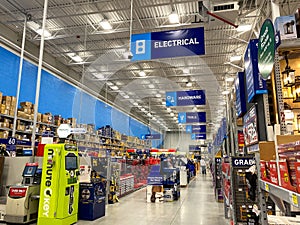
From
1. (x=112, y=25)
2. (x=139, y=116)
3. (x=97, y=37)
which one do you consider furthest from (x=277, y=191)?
(x=139, y=116)

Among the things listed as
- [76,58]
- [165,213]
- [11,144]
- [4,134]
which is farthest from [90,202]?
[76,58]

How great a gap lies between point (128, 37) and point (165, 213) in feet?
25.0

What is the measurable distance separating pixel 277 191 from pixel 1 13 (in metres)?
10.7

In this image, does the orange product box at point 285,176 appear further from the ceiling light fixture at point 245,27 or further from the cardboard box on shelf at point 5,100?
the ceiling light fixture at point 245,27

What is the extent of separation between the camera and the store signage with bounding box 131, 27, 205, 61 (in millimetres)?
5094

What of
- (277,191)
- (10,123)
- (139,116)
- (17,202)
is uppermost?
(139,116)

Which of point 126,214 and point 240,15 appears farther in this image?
point 240,15

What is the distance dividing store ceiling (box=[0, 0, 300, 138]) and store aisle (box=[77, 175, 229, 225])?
4285 mm

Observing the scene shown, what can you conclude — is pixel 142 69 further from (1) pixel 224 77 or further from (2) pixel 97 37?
(1) pixel 224 77

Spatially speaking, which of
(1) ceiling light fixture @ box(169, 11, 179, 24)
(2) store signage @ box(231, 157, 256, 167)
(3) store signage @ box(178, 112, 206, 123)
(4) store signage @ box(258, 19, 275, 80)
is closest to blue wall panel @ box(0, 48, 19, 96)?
(1) ceiling light fixture @ box(169, 11, 179, 24)

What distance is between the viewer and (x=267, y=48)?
65.4 inches

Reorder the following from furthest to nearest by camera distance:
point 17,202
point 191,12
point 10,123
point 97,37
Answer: point 97,37 → point 191,12 → point 10,123 → point 17,202

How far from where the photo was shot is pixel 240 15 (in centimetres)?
873

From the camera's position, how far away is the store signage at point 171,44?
509cm
